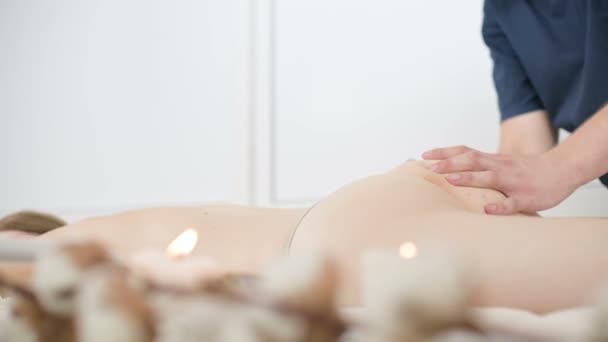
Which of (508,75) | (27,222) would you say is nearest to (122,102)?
(27,222)

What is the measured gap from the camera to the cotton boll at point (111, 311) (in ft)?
0.66

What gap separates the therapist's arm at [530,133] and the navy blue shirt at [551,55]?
0.02m

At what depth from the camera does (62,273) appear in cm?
22

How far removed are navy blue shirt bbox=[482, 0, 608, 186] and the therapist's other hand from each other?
0.29 meters

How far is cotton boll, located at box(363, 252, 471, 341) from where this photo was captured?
0.17 m

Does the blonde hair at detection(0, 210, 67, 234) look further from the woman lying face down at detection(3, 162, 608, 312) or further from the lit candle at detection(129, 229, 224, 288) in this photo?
the lit candle at detection(129, 229, 224, 288)

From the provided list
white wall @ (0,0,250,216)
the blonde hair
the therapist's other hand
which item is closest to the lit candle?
the therapist's other hand

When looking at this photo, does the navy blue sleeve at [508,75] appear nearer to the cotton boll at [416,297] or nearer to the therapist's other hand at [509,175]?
the therapist's other hand at [509,175]

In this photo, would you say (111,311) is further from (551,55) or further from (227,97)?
(227,97)

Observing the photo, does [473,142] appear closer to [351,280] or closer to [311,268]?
[351,280]

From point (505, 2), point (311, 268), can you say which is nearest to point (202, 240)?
point (311, 268)

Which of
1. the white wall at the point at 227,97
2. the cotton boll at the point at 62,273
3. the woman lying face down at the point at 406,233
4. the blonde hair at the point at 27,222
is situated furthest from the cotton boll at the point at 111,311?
the white wall at the point at 227,97

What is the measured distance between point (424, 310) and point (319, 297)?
→ 0.10ft

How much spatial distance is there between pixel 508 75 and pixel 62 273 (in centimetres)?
127
